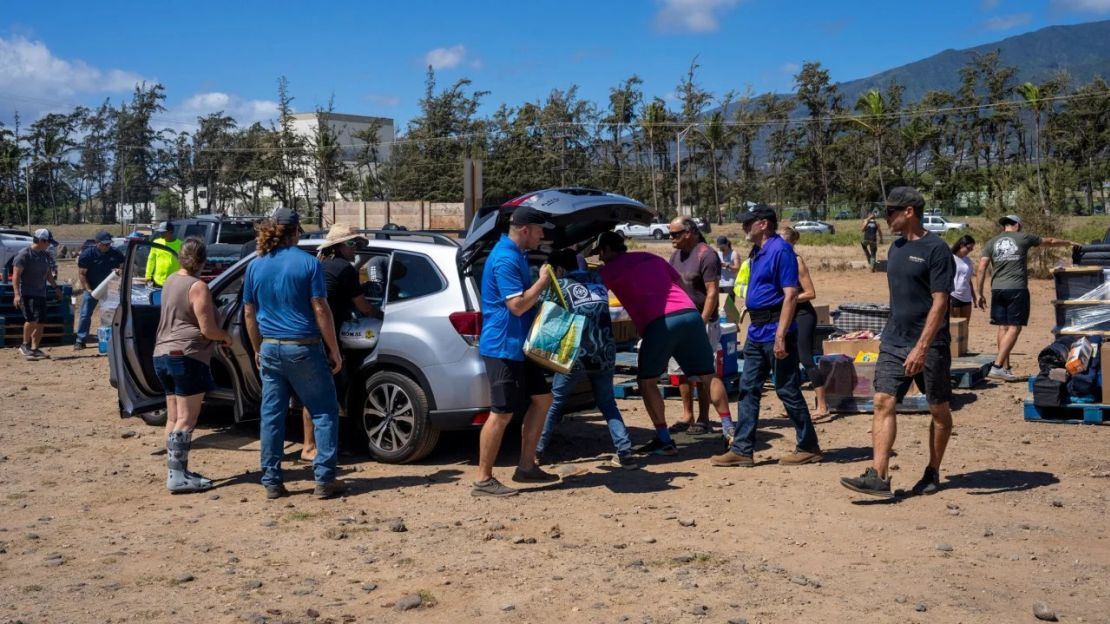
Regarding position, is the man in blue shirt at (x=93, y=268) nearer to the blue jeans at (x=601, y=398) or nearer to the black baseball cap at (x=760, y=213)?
the blue jeans at (x=601, y=398)

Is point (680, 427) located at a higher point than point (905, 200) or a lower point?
lower

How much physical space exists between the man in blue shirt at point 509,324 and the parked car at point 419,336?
468 millimetres

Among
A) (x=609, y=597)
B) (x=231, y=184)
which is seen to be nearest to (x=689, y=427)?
(x=609, y=597)

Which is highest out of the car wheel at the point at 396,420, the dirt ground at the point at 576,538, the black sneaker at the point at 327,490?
the car wheel at the point at 396,420

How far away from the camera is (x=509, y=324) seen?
6.66 m

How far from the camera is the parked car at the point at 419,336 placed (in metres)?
7.25

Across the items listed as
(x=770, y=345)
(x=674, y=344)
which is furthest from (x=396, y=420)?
(x=770, y=345)

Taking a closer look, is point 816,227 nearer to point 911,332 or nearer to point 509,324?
point 911,332

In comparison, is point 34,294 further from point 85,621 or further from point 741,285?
point 85,621

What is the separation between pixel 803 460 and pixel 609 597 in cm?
306

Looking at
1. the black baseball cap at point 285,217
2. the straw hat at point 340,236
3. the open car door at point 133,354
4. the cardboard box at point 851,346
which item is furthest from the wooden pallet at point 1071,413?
the open car door at point 133,354

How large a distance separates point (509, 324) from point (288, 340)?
1401mm

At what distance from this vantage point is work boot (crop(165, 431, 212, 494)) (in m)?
7.13

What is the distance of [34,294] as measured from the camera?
1423 cm
